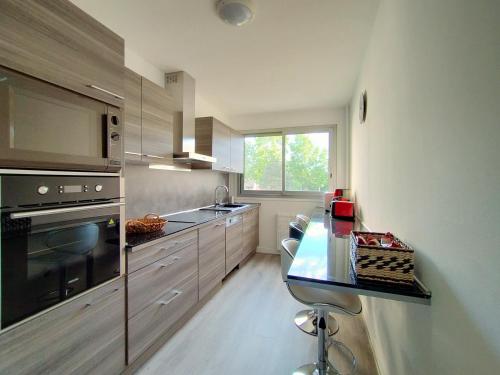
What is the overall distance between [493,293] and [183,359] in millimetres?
1864

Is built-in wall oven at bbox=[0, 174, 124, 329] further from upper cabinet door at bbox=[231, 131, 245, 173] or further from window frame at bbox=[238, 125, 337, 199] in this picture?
window frame at bbox=[238, 125, 337, 199]

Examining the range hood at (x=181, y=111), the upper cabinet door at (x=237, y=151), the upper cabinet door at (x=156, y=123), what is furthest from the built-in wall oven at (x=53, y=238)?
the upper cabinet door at (x=237, y=151)

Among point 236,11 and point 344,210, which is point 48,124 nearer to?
point 236,11

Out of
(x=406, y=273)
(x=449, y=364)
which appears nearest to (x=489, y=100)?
(x=406, y=273)

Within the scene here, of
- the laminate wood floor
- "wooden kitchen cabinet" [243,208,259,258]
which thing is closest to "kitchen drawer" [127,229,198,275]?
the laminate wood floor

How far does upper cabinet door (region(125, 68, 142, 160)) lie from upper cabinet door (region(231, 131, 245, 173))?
1.89 m

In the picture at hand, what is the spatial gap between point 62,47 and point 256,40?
1458 millimetres

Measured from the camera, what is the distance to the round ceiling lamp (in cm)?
155

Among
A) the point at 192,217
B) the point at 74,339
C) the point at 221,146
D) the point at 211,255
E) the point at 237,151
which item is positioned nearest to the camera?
the point at 74,339

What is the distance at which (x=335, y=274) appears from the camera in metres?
1.04

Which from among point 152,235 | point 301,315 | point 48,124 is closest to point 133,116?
point 48,124

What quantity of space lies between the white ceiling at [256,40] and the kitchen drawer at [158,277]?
6.05 ft

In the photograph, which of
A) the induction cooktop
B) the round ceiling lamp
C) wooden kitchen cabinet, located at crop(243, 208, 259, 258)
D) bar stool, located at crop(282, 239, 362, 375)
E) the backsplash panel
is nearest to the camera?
bar stool, located at crop(282, 239, 362, 375)

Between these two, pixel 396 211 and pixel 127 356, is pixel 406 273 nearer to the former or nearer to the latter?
pixel 396 211
